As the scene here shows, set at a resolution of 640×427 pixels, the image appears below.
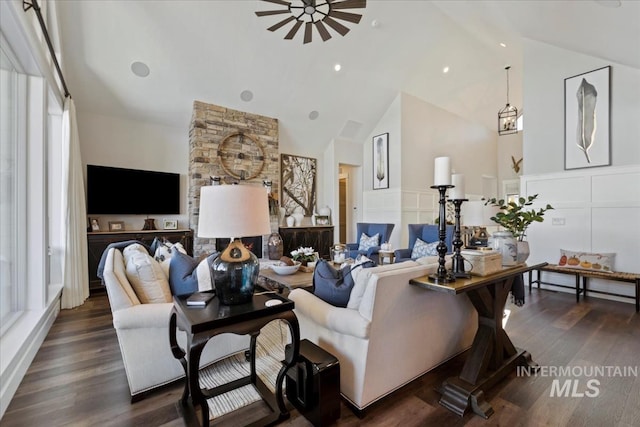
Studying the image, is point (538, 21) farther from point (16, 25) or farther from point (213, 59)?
point (16, 25)

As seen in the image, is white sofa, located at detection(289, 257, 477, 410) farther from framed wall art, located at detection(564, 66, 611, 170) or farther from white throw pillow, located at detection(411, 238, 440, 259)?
framed wall art, located at detection(564, 66, 611, 170)

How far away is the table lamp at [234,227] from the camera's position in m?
1.60

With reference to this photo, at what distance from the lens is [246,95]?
5598 millimetres

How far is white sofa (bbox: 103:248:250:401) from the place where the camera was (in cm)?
188

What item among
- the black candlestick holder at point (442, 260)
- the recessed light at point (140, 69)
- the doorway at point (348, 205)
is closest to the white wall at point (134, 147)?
the recessed light at point (140, 69)

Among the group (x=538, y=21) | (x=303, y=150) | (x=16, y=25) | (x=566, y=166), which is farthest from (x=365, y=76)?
(x=16, y=25)

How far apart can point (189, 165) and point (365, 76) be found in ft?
13.6

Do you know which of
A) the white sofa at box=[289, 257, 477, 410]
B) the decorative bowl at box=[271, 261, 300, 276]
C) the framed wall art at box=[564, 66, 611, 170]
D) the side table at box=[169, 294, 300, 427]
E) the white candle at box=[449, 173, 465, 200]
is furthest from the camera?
the framed wall art at box=[564, 66, 611, 170]

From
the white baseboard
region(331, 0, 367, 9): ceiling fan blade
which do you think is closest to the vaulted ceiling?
region(331, 0, 367, 9): ceiling fan blade

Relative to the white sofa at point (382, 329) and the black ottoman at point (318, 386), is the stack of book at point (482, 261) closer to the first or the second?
the white sofa at point (382, 329)

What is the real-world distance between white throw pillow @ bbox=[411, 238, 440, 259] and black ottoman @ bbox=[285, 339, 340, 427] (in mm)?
2909

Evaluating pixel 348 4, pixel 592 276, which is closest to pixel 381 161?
pixel 348 4

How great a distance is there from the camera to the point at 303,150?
7133 millimetres

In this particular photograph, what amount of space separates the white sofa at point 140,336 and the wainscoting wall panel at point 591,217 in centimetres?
551
